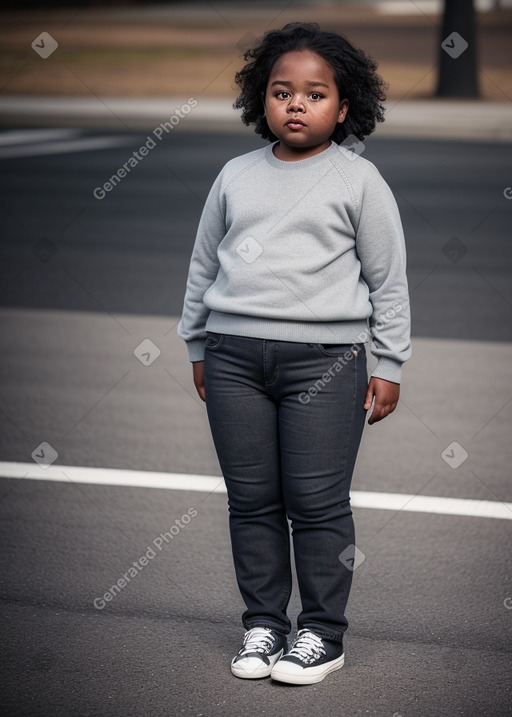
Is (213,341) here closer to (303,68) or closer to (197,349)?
(197,349)

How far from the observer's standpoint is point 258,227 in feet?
10.9

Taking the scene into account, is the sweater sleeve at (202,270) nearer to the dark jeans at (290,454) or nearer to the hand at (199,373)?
the hand at (199,373)

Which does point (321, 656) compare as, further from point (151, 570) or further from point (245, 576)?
point (151, 570)

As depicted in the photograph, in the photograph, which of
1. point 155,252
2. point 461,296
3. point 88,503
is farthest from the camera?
point 155,252

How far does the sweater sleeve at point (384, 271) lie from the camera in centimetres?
332

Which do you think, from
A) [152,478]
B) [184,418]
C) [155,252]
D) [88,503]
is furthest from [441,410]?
[155,252]

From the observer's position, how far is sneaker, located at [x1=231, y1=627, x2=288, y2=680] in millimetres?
3498

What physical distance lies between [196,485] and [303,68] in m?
2.41

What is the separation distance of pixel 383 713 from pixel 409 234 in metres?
8.36

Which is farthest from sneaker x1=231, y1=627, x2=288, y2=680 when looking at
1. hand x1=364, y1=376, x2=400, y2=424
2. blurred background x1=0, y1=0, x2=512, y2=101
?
blurred background x1=0, y1=0, x2=512, y2=101

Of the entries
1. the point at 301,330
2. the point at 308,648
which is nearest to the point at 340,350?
the point at 301,330

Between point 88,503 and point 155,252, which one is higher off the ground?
point 155,252

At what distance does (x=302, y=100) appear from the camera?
3.29 metres

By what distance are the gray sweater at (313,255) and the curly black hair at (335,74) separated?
167mm
